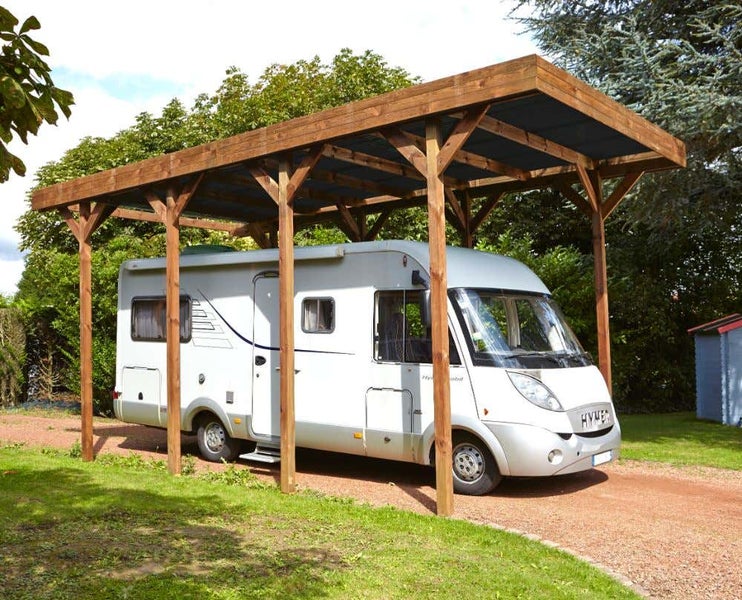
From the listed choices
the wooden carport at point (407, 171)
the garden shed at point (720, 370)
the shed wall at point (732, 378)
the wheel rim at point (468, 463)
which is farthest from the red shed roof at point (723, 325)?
the wheel rim at point (468, 463)

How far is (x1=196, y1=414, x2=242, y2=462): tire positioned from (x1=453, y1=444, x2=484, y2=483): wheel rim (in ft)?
11.2

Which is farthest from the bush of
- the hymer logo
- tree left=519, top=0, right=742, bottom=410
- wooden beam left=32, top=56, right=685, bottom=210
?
the hymer logo

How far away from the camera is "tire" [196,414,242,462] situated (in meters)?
10.8

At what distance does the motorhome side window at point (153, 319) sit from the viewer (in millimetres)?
11336

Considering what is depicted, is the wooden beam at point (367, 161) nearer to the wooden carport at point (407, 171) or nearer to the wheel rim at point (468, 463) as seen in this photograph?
the wooden carport at point (407, 171)

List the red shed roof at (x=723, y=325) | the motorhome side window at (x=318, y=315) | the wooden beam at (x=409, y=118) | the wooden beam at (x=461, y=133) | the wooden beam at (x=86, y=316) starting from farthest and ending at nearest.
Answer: the red shed roof at (x=723, y=325) → the wooden beam at (x=86, y=316) → the motorhome side window at (x=318, y=315) → the wooden beam at (x=461, y=133) → the wooden beam at (x=409, y=118)

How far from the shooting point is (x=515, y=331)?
29.4ft

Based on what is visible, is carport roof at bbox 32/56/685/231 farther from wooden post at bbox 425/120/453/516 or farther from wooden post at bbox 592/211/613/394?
wooden post at bbox 592/211/613/394

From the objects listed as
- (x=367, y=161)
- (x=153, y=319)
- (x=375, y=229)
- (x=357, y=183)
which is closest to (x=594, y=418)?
(x=367, y=161)

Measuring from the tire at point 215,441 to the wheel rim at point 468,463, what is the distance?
3.40 m

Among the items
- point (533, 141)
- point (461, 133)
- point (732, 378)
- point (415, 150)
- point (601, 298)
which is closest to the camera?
point (461, 133)

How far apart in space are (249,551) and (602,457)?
4.24 m

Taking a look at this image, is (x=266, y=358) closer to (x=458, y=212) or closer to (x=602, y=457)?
(x=458, y=212)

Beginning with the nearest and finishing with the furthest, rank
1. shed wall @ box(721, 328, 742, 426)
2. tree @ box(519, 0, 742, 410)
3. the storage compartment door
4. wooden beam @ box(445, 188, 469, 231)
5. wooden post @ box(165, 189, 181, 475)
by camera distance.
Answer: wooden post @ box(165, 189, 181, 475)
the storage compartment door
wooden beam @ box(445, 188, 469, 231)
tree @ box(519, 0, 742, 410)
shed wall @ box(721, 328, 742, 426)
